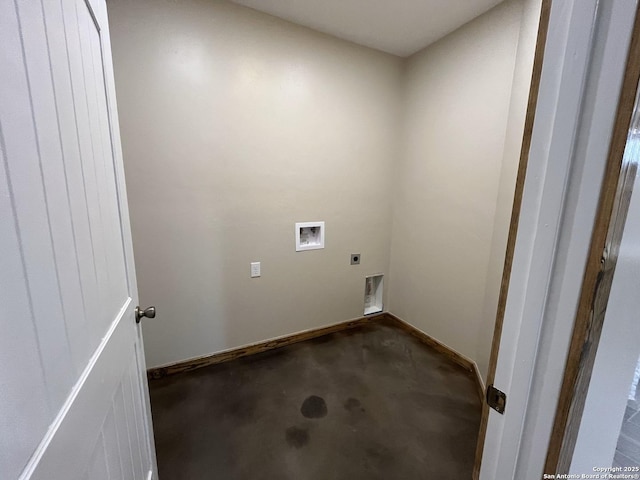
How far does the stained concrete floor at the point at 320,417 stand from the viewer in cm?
134

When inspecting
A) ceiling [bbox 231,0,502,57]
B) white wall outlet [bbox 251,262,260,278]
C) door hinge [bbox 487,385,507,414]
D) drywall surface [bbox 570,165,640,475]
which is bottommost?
white wall outlet [bbox 251,262,260,278]

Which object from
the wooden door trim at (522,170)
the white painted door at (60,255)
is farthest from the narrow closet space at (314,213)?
the wooden door trim at (522,170)

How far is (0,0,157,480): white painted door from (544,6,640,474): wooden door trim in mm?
902

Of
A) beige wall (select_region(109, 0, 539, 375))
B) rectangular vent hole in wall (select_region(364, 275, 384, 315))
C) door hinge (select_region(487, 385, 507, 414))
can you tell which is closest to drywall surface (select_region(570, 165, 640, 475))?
door hinge (select_region(487, 385, 507, 414))

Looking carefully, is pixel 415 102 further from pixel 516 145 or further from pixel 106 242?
pixel 106 242

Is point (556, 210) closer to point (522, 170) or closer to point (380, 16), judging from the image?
point (522, 170)

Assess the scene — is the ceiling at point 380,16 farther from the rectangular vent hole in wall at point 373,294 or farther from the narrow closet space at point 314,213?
the rectangular vent hole in wall at point 373,294

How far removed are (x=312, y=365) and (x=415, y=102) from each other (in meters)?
2.55

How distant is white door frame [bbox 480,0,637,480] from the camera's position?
16.3 inches

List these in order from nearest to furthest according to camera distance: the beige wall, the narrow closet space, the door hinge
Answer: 1. the door hinge
2. the narrow closet space
3. the beige wall

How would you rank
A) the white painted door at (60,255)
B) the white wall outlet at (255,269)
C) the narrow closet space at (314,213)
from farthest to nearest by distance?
the white wall outlet at (255,269) → the narrow closet space at (314,213) → the white painted door at (60,255)

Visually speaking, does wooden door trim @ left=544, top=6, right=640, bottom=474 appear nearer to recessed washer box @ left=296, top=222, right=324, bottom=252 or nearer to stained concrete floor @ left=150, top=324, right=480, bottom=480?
stained concrete floor @ left=150, top=324, right=480, bottom=480

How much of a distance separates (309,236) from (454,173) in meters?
1.34

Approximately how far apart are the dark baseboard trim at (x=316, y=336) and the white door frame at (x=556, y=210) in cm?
156
